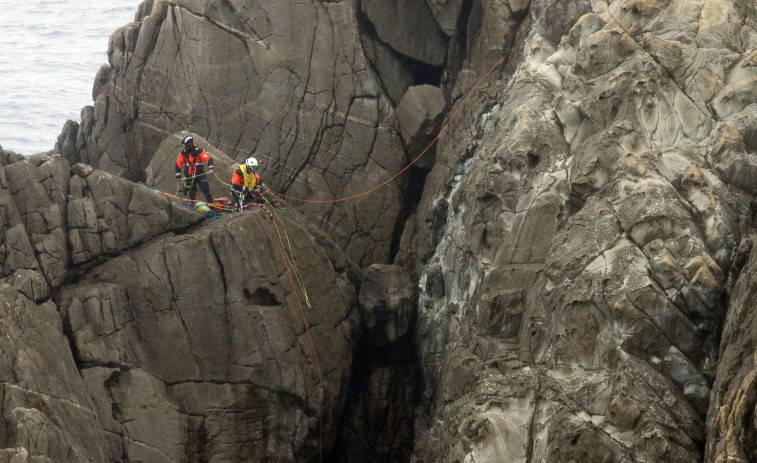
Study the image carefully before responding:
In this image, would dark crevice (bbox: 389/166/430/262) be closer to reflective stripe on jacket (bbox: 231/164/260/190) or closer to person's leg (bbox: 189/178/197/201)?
reflective stripe on jacket (bbox: 231/164/260/190)

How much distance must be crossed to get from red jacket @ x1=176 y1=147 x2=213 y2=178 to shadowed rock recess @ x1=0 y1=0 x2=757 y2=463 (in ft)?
5.34

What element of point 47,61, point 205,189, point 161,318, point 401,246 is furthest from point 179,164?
point 47,61

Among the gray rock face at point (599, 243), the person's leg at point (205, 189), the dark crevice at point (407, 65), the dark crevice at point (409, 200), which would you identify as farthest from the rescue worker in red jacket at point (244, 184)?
the dark crevice at point (407, 65)

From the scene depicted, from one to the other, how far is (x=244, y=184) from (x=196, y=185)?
1715 millimetres

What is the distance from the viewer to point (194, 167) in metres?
27.2

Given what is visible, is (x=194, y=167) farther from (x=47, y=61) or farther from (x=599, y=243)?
(x=47, y=61)

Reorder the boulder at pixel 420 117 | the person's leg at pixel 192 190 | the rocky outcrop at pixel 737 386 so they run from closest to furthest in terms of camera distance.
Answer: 1. the rocky outcrop at pixel 737 386
2. the person's leg at pixel 192 190
3. the boulder at pixel 420 117

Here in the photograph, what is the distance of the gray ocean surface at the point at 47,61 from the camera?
200 feet

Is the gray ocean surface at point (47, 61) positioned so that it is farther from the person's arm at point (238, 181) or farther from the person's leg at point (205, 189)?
the person's arm at point (238, 181)

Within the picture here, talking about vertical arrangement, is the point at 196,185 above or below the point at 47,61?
below

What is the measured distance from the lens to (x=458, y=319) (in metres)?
25.7

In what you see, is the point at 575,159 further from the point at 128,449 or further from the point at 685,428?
A: the point at 128,449

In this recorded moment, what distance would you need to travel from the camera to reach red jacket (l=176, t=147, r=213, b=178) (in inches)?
1069

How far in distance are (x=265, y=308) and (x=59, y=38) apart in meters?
57.0
